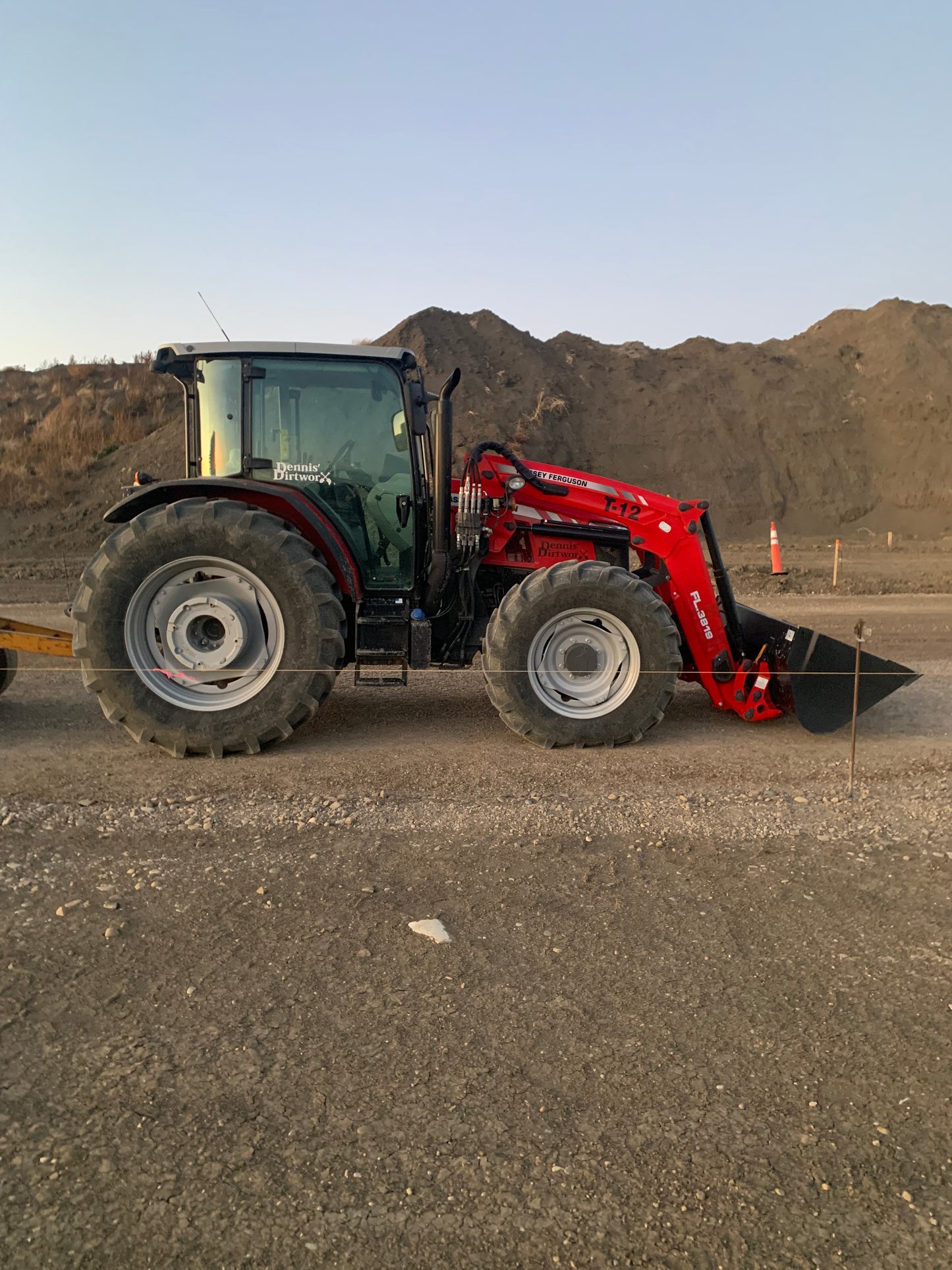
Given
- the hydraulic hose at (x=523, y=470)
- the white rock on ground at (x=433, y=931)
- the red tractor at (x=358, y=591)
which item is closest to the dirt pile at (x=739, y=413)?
the hydraulic hose at (x=523, y=470)

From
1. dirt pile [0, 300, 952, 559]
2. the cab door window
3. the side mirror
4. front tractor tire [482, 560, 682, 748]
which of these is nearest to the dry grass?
dirt pile [0, 300, 952, 559]

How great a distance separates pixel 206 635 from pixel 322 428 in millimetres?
1559

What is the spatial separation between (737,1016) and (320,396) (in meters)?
4.59

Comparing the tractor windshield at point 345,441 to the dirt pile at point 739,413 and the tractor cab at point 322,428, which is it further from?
the dirt pile at point 739,413

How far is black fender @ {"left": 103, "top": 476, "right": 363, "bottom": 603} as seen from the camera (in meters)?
5.95

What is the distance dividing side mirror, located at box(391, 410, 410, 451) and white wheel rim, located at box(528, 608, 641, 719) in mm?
1523

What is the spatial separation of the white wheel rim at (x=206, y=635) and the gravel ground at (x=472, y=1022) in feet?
2.53

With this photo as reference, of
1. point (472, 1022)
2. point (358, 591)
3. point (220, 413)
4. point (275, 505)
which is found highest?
point (220, 413)

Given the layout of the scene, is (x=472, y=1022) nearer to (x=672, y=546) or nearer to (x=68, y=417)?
(x=672, y=546)

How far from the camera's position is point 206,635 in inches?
238

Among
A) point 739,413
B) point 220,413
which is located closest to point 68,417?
point 739,413

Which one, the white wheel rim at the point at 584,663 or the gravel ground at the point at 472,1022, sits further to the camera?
the white wheel rim at the point at 584,663

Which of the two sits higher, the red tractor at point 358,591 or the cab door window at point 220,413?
the cab door window at point 220,413

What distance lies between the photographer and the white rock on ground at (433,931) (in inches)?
138
